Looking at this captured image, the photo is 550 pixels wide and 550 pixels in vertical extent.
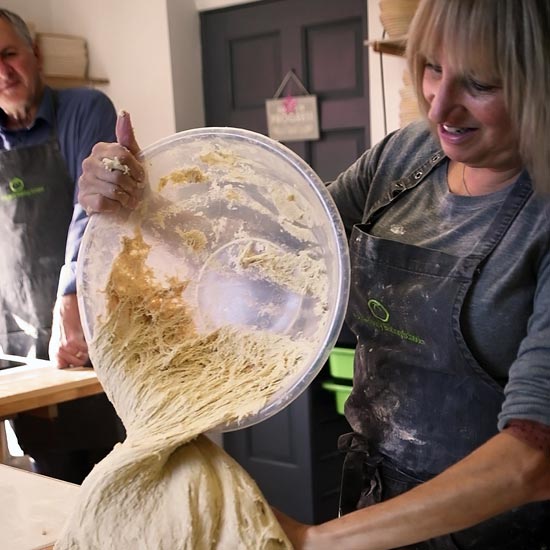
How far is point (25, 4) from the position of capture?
10.1ft

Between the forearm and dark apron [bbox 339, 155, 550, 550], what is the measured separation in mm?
165

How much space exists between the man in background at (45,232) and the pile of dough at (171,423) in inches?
32.4

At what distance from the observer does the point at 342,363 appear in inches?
83.4

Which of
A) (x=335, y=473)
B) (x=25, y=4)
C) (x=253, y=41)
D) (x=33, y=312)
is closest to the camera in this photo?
(x=33, y=312)

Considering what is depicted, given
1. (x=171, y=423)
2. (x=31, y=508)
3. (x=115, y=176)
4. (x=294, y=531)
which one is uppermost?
(x=115, y=176)

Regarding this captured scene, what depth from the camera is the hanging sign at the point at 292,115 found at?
2.71 metres

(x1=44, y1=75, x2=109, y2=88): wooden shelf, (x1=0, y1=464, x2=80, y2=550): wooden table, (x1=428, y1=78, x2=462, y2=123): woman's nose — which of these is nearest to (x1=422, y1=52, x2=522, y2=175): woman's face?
(x1=428, y1=78, x2=462, y2=123): woman's nose

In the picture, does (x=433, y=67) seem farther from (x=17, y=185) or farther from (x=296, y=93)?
(x=296, y=93)

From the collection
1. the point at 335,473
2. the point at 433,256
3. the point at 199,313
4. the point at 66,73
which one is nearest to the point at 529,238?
the point at 433,256

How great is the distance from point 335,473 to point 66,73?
5.87 ft

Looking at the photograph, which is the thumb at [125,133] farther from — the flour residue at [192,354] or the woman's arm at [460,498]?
the woman's arm at [460,498]

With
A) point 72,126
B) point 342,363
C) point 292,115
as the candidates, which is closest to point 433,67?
point 72,126

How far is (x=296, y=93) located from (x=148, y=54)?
1.96ft

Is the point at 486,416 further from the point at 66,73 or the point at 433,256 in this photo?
the point at 66,73
